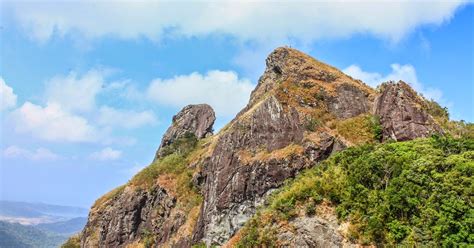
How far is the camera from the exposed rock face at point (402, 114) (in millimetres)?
35250

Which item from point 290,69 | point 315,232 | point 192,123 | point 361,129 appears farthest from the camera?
point 192,123

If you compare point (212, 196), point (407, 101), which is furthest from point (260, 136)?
point (407, 101)

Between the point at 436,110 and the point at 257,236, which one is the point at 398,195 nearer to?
the point at 257,236

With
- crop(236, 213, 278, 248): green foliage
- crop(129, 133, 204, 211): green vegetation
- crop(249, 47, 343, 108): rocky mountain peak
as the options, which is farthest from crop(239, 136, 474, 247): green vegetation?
crop(129, 133, 204, 211): green vegetation

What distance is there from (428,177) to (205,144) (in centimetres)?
4121

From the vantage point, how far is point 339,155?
3291 centimetres

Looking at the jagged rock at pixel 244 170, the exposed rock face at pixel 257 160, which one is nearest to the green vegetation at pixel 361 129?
the exposed rock face at pixel 257 160

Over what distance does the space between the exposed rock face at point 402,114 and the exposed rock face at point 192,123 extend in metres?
43.0

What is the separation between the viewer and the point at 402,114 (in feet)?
120

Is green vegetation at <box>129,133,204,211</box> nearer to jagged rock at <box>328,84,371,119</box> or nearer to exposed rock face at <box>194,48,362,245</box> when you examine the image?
exposed rock face at <box>194,48,362,245</box>

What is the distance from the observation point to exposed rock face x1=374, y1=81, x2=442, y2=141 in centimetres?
3525

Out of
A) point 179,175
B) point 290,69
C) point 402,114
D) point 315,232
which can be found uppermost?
point 290,69

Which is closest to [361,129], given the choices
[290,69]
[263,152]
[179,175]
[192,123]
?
[263,152]

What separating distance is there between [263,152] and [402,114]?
1278 centimetres
